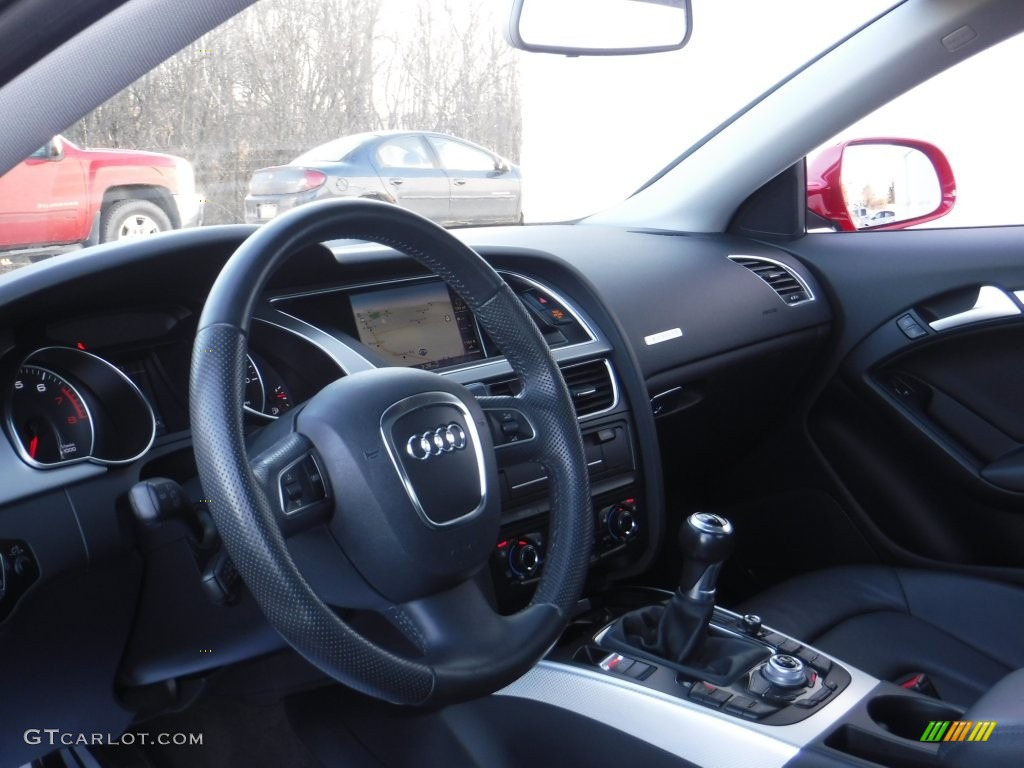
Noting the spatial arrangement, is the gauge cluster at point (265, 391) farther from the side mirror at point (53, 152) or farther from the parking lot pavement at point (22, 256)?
the side mirror at point (53, 152)

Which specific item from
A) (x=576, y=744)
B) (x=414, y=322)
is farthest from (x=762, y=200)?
(x=576, y=744)

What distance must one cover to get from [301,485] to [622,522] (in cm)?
99

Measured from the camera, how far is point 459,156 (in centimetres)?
238

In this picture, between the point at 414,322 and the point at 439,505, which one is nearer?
the point at 439,505

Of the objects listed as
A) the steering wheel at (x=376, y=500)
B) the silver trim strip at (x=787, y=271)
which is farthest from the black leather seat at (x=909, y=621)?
the steering wheel at (x=376, y=500)

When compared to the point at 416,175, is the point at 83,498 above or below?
below

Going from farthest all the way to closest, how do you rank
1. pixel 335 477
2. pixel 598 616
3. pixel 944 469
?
pixel 944 469 → pixel 598 616 → pixel 335 477

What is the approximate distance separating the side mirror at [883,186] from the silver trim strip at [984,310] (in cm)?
39

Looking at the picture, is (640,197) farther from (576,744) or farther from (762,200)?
(576,744)

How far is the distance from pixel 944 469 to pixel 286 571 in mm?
2047

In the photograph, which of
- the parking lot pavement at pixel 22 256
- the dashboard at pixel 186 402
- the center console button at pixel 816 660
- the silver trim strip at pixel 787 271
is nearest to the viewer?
the dashboard at pixel 186 402

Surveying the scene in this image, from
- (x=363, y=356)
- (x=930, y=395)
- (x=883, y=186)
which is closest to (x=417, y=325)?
(x=363, y=356)

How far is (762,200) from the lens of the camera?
2834 mm

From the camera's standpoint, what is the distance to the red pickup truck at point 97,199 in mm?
1412
